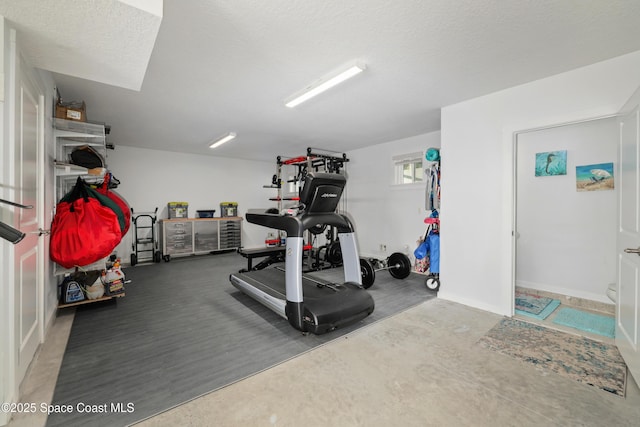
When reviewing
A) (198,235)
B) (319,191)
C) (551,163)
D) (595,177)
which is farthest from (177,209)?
(595,177)

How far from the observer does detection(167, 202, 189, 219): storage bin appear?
6.45m

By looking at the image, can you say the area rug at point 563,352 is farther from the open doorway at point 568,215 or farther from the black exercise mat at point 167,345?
the black exercise mat at point 167,345

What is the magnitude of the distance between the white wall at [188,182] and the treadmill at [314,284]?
14.4ft

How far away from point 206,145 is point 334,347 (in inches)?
207

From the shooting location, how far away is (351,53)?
7.56 feet

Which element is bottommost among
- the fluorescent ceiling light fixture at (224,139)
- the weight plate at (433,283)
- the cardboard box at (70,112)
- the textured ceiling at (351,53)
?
the weight plate at (433,283)

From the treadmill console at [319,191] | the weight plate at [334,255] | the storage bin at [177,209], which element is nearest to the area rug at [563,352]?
the treadmill console at [319,191]

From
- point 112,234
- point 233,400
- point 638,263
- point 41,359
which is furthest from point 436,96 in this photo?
point 41,359

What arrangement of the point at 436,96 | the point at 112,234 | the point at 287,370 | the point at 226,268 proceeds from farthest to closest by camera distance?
the point at 226,268 → the point at 436,96 → the point at 112,234 → the point at 287,370

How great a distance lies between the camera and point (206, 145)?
19.7 ft

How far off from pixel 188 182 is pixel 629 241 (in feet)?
25.0

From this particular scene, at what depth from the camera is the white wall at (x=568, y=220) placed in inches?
133

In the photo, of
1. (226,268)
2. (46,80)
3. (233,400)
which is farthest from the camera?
(226,268)

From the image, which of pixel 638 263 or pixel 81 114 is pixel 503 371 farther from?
pixel 81 114
